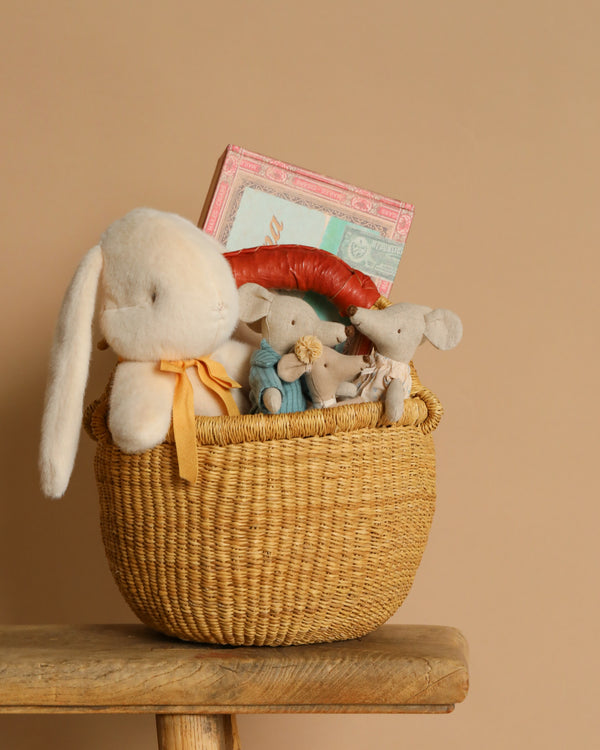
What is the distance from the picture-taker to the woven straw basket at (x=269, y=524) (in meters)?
0.84

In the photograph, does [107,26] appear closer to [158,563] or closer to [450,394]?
[450,394]

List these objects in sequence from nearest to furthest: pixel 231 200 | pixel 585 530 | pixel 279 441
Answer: pixel 279 441 → pixel 231 200 → pixel 585 530

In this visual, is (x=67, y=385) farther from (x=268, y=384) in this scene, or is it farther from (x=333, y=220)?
(x=333, y=220)

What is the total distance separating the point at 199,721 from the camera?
901 mm

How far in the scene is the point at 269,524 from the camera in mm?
842

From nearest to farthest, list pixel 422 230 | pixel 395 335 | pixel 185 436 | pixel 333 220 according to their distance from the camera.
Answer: pixel 185 436
pixel 395 335
pixel 333 220
pixel 422 230

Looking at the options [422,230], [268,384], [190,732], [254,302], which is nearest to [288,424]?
[268,384]

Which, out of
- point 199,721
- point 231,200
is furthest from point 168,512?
point 231,200

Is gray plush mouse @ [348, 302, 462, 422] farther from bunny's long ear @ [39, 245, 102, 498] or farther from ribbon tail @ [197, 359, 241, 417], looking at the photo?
bunny's long ear @ [39, 245, 102, 498]

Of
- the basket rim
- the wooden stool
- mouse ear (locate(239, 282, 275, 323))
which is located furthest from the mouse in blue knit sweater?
A: the wooden stool

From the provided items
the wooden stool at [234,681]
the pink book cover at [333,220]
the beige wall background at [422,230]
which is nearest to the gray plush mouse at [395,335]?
the pink book cover at [333,220]

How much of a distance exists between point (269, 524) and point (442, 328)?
0.31 meters

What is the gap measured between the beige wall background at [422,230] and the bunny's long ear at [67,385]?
57 centimetres

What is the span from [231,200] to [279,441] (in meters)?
0.37
